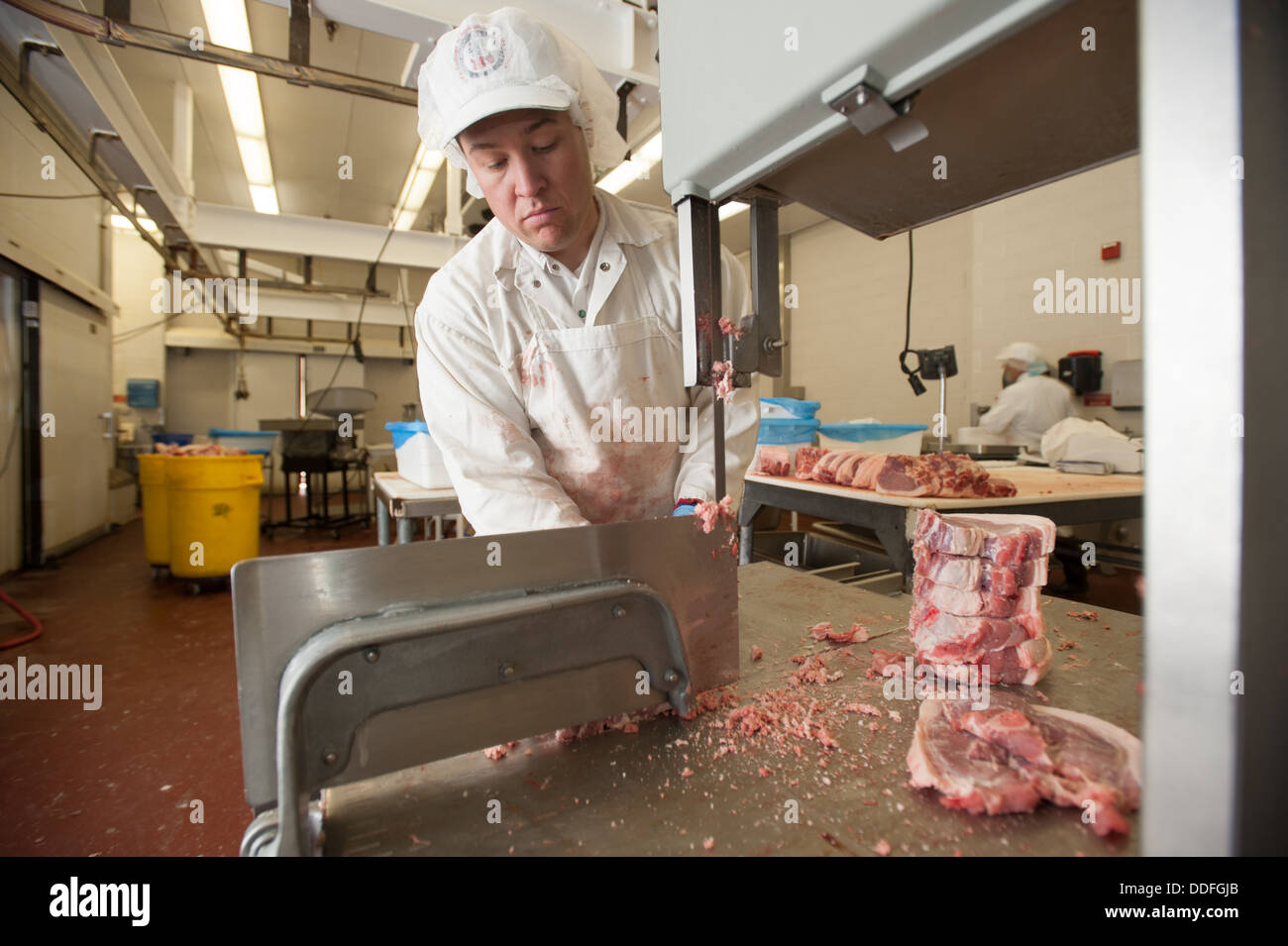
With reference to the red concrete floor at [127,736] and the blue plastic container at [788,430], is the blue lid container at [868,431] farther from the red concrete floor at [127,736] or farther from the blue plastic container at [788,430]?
the red concrete floor at [127,736]

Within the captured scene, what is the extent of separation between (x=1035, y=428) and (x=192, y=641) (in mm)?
6014

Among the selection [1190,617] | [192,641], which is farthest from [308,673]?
[192,641]

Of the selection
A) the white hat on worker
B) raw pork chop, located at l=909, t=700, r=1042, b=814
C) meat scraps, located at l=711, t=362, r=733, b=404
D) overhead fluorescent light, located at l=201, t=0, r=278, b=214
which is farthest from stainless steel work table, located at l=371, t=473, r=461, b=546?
the white hat on worker

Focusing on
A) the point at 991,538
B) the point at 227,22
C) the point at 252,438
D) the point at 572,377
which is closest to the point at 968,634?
the point at 991,538

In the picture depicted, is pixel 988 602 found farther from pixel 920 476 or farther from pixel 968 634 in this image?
pixel 920 476

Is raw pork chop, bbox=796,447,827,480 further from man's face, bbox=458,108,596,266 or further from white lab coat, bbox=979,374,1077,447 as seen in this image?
white lab coat, bbox=979,374,1077,447

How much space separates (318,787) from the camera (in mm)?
698

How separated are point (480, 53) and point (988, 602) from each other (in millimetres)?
1491

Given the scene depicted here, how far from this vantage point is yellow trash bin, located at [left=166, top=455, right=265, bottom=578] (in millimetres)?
4336

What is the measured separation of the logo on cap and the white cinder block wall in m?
3.47

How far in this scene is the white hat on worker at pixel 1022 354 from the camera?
5.07 metres

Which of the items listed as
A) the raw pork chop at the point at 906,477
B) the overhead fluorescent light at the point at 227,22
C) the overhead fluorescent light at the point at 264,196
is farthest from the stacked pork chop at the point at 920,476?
the overhead fluorescent light at the point at 264,196

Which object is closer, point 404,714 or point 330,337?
point 404,714
